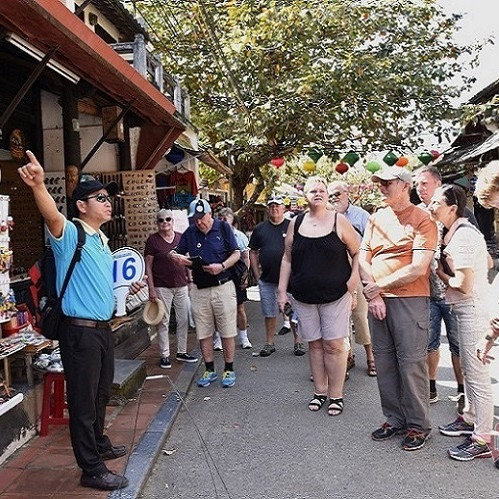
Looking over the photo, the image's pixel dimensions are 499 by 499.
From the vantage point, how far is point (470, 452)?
12.5 ft

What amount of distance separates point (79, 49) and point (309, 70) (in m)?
8.82

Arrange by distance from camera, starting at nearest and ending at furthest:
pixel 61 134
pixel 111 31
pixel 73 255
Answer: pixel 73 255, pixel 61 134, pixel 111 31

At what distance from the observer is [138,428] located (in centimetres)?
448

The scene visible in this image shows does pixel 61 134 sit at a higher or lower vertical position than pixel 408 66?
lower

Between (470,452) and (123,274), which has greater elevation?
(123,274)

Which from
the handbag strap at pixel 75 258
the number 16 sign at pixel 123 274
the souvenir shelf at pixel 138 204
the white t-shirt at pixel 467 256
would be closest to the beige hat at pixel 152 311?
the number 16 sign at pixel 123 274

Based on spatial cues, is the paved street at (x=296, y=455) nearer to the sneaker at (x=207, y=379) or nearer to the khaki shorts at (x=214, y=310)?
the sneaker at (x=207, y=379)

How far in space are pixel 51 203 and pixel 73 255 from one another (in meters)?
0.40

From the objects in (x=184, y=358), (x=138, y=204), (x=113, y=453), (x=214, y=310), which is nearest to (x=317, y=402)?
(x=214, y=310)

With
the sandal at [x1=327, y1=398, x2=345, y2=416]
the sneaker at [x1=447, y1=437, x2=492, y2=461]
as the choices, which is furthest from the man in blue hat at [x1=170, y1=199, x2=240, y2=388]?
the sneaker at [x1=447, y1=437, x2=492, y2=461]

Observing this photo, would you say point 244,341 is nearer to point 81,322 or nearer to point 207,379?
point 207,379

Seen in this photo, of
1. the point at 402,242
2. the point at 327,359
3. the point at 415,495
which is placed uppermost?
the point at 402,242

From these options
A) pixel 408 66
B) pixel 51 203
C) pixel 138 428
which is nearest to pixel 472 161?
pixel 408 66

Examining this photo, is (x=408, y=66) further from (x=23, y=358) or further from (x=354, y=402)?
(x=23, y=358)
